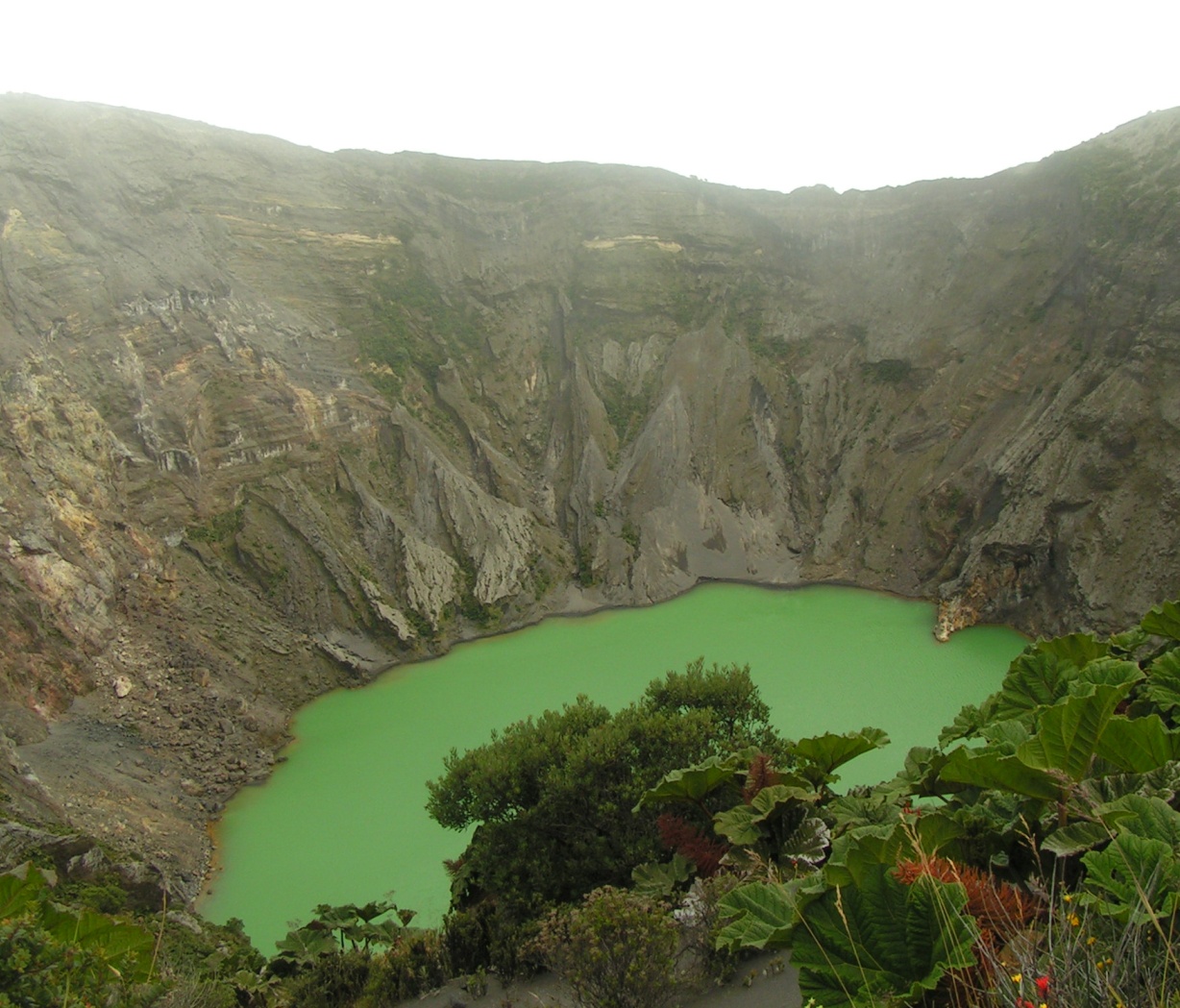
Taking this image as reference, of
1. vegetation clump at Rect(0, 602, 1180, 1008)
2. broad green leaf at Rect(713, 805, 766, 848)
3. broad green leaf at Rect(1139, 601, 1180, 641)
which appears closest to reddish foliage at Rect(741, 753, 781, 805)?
vegetation clump at Rect(0, 602, 1180, 1008)

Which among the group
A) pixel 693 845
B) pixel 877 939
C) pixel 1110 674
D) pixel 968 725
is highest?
pixel 1110 674

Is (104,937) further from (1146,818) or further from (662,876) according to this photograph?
(1146,818)

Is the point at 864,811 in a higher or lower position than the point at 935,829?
lower

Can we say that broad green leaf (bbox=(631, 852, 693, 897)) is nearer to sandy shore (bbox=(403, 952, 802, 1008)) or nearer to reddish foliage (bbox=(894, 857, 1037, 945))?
sandy shore (bbox=(403, 952, 802, 1008))

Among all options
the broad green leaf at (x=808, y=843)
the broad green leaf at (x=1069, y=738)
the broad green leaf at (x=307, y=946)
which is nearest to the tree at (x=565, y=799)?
the broad green leaf at (x=307, y=946)

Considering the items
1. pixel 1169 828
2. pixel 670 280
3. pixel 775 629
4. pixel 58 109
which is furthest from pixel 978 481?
pixel 58 109

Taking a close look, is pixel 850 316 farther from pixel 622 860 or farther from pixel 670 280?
pixel 622 860

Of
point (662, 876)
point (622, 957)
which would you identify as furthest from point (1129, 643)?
point (622, 957)
